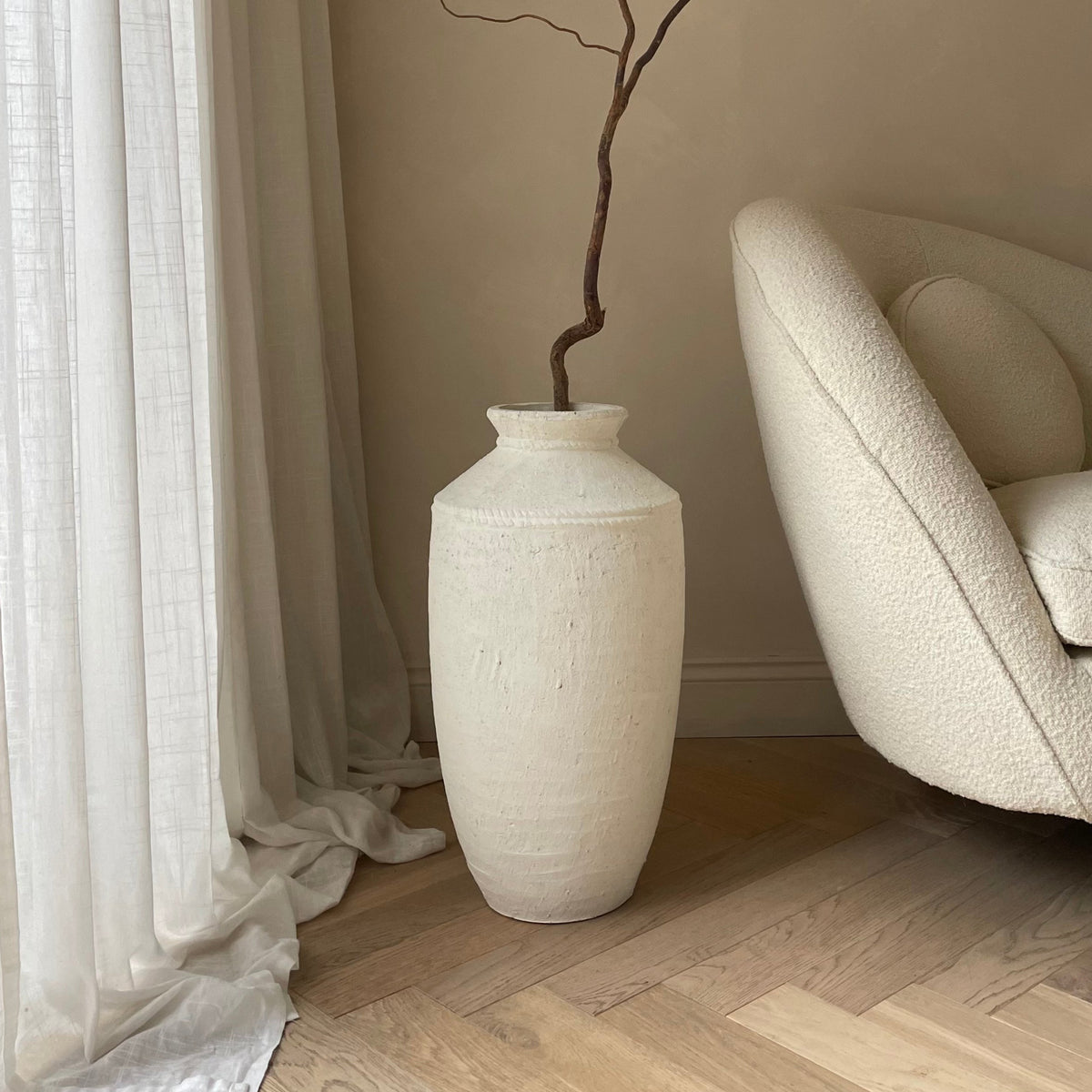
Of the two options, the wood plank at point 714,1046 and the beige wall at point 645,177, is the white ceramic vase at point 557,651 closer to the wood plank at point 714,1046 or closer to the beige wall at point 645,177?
the wood plank at point 714,1046

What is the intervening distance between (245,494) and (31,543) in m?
0.54

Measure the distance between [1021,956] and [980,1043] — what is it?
0.63 feet

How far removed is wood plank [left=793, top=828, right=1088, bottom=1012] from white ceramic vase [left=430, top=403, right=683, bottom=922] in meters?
0.27

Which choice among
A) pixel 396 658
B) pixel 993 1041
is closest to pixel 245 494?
pixel 396 658

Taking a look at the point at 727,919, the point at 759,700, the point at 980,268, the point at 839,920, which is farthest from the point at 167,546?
the point at 980,268

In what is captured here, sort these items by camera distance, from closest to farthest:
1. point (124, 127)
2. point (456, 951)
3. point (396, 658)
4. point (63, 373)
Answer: point (63, 373)
point (124, 127)
point (456, 951)
point (396, 658)

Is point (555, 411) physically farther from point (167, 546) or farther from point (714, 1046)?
point (714, 1046)

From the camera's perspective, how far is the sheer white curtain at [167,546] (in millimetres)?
1057

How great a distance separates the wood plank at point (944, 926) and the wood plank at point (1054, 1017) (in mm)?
97

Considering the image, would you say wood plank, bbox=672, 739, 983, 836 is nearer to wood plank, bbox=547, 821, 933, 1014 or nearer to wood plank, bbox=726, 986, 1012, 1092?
wood plank, bbox=547, 821, 933, 1014

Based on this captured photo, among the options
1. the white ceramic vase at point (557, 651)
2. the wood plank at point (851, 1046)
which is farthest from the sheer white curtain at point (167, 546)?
the wood plank at point (851, 1046)

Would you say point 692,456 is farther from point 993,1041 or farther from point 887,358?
point 993,1041

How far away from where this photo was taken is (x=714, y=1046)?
1.19 m

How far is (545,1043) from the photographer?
46.9 inches
